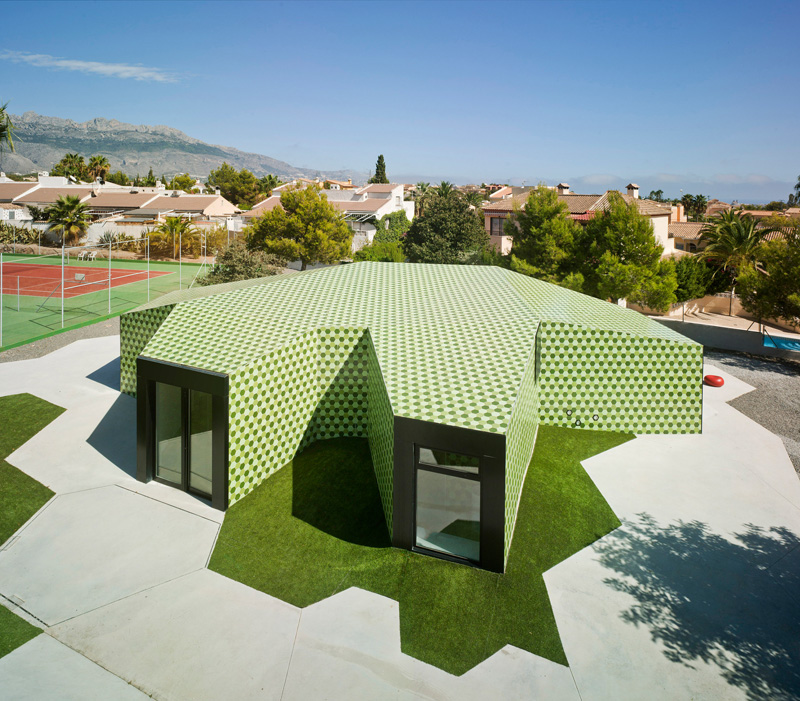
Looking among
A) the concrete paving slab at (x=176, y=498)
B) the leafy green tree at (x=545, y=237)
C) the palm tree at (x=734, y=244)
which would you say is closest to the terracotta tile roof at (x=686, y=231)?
the palm tree at (x=734, y=244)

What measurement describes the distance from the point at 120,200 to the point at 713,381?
6106cm

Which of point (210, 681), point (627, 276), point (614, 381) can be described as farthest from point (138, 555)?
point (627, 276)

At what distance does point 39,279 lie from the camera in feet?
101

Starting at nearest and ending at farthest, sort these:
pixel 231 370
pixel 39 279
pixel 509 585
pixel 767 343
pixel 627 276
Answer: pixel 509 585 < pixel 231 370 < pixel 767 343 < pixel 627 276 < pixel 39 279

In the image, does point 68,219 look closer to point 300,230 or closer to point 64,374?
point 300,230

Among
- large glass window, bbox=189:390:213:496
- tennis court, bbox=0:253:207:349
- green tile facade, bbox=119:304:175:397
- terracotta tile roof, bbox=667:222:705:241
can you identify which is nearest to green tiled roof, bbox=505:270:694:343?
large glass window, bbox=189:390:213:496

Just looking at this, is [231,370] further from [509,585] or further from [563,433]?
[563,433]

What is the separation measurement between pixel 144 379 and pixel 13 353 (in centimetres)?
1091

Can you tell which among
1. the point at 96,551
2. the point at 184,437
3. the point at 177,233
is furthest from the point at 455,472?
the point at 177,233

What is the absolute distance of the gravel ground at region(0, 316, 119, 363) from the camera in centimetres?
1678

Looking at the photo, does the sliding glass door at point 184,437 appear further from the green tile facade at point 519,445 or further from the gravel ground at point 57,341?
the gravel ground at point 57,341

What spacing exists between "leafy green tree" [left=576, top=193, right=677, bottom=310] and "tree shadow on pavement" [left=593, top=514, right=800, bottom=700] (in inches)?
566

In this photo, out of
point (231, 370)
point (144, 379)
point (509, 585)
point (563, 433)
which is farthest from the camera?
point (563, 433)

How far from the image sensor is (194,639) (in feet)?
20.1
